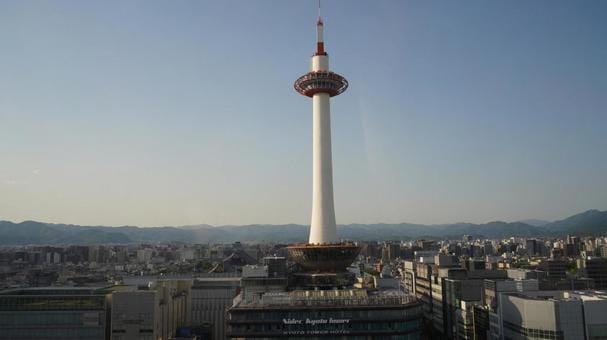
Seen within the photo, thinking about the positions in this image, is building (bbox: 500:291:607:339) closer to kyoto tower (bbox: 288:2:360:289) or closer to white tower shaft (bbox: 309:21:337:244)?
kyoto tower (bbox: 288:2:360:289)

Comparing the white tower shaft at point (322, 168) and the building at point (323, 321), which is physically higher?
the white tower shaft at point (322, 168)

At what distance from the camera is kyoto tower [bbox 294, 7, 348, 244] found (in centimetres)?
6141

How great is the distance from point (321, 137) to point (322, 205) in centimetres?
865

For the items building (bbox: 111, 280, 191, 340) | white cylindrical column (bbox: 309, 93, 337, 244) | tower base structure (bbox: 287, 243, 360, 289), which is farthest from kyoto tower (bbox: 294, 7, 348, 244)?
building (bbox: 111, 280, 191, 340)

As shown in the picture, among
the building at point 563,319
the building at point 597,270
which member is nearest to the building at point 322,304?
the building at point 563,319

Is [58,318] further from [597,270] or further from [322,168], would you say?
[597,270]

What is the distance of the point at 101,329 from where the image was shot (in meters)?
53.6

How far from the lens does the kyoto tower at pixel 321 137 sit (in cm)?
6141

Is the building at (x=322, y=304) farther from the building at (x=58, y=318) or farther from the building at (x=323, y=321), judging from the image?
the building at (x=58, y=318)

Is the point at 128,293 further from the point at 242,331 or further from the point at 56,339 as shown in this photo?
the point at 242,331

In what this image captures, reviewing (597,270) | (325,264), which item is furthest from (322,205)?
(597,270)

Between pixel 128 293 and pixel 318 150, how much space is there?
2744cm

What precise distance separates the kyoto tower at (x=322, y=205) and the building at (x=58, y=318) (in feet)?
70.7

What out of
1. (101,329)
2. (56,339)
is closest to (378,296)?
(101,329)
